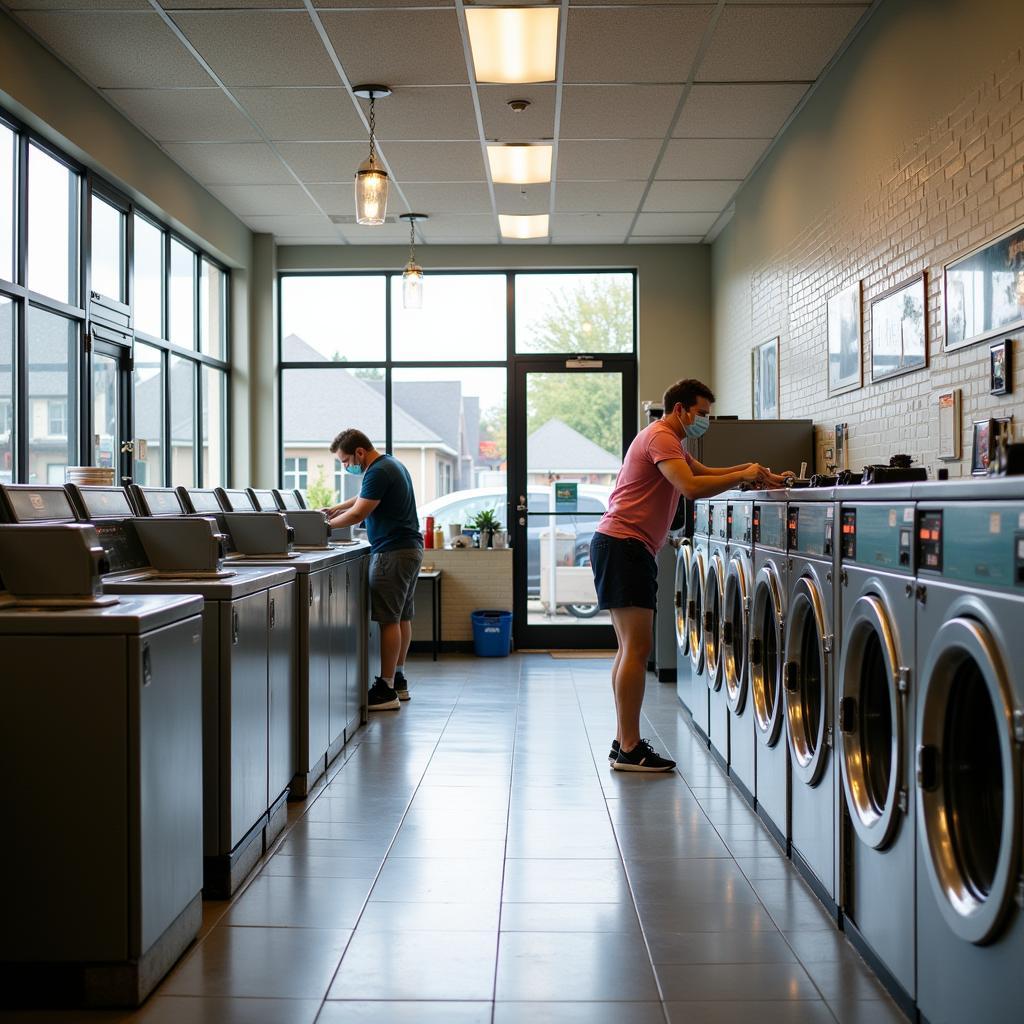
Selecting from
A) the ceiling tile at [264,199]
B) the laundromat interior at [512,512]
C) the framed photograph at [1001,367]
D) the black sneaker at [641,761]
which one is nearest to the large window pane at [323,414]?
the laundromat interior at [512,512]

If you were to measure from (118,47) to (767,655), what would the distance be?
3.78 m

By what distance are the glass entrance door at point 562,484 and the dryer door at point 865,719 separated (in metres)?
6.39

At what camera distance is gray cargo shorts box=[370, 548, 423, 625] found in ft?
20.2

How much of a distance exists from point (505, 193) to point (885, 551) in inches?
216

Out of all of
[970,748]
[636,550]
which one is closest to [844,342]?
[636,550]

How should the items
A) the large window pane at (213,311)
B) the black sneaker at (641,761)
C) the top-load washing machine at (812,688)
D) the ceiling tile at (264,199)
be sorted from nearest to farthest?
the top-load washing machine at (812,688) → the black sneaker at (641,761) → the ceiling tile at (264,199) → the large window pane at (213,311)

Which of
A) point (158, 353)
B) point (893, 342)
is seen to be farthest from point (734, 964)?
point (158, 353)

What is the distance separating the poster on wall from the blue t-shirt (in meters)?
3.17

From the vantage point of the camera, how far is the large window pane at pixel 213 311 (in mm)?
8047

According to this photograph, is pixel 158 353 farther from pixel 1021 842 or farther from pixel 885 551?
pixel 1021 842

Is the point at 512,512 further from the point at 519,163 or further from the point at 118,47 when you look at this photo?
the point at 118,47

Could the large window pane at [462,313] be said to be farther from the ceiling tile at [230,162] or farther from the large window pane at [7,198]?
the large window pane at [7,198]

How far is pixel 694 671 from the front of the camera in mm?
5582

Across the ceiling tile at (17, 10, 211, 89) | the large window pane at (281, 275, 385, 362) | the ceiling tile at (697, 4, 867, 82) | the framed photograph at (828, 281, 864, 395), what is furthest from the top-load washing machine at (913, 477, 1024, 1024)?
the large window pane at (281, 275, 385, 362)
